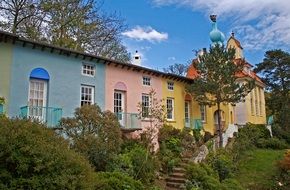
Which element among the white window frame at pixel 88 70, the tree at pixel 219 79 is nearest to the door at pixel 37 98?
the white window frame at pixel 88 70

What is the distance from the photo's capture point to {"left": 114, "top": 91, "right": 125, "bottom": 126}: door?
2052 cm

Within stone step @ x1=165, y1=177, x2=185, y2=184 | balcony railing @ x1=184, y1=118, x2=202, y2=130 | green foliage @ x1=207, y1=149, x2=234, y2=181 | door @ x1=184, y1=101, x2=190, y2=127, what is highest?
door @ x1=184, y1=101, x2=190, y2=127

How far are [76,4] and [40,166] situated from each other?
19.9 m

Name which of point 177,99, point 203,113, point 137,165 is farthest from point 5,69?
point 203,113

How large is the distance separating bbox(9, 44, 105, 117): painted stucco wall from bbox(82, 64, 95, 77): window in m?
0.24

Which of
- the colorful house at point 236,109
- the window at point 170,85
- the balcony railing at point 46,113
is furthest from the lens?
the colorful house at point 236,109

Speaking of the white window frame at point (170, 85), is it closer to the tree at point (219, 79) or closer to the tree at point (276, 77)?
the tree at point (219, 79)

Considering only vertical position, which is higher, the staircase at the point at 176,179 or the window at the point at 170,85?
the window at the point at 170,85

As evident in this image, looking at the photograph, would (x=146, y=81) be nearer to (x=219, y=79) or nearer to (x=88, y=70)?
(x=88, y=70)

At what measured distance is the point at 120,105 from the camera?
21.0 metres

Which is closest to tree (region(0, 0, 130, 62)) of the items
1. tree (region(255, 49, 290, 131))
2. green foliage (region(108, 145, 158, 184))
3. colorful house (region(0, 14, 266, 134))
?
colorful house (region(0, 14, 266, 134))

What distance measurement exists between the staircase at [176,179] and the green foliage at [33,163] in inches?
350

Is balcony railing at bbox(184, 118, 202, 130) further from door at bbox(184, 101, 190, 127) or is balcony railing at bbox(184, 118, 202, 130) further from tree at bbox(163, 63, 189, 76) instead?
tree at bbox(163, 63, 189, 76)

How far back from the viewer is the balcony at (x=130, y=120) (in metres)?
20.4
